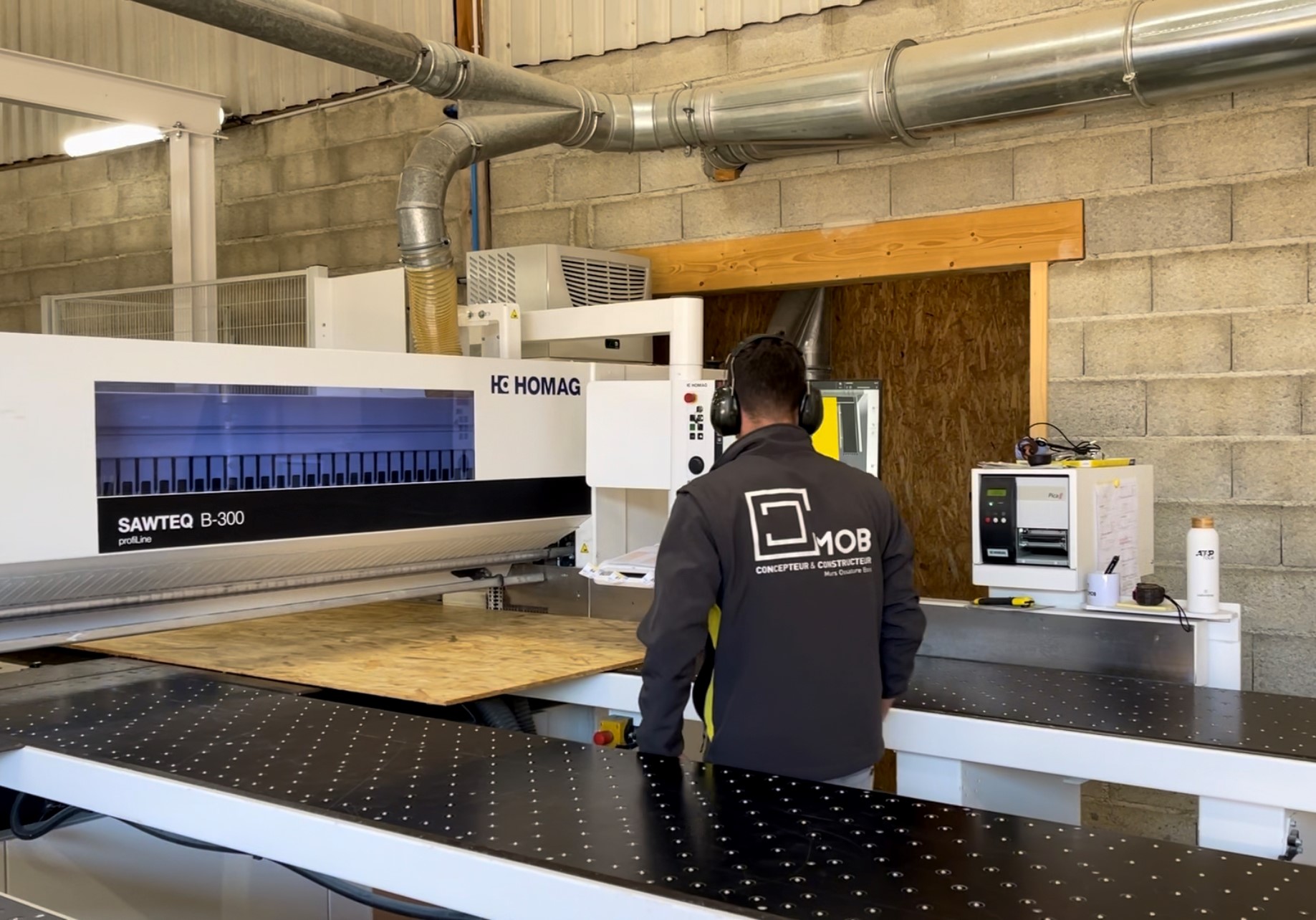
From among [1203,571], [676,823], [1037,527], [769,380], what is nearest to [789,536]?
[769,380]

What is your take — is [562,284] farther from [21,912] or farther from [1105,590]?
[21,912]

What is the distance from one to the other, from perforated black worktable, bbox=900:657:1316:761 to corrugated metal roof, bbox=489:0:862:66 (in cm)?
236

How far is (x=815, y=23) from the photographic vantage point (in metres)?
4.07

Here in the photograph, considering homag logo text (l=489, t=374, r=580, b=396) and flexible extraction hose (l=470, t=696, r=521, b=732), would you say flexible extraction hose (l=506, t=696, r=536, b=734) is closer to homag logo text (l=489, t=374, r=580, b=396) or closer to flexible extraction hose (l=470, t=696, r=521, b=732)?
flexible extraction hose (l=470, t=696, r=521, b=732)

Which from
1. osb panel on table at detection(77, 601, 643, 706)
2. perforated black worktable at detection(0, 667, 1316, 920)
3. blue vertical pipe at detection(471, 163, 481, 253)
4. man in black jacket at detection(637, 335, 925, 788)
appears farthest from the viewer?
blue vertical pipe at detection(471, 163, 481, 253)

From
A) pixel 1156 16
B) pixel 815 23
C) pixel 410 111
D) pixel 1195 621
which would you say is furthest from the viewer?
pixel 410 111

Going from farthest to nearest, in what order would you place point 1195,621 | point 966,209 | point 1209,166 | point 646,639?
point 966,209 → point 1209,166 → point 1195,621 → point 646,639

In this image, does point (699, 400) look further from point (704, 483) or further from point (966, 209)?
point (966, 209)

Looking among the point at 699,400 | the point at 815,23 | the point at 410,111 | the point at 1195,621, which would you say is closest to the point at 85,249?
the point at 410,111

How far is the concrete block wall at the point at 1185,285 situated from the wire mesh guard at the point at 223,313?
1816 millimetres

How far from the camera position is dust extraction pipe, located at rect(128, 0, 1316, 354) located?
2.96m

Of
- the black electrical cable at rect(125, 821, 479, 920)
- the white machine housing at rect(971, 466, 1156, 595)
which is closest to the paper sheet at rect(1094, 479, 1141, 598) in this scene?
the white machine housing at rect(971, 466, 1156, 595)

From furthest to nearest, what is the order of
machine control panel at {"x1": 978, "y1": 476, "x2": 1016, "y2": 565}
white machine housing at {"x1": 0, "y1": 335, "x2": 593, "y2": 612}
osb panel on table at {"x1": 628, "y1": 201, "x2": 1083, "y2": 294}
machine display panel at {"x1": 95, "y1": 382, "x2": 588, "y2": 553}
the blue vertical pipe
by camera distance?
1. the blue vertical pipe
2. osb panel on table at {"x1": 628, "y1": 201, "x2": 1083, "y2": 294}
3. machine control panel at {"x1": 978, "y1": 476, "x2": 1016, "y2": 565}
4. machine display panel at {"x1": 95, "y1": 382, "x2": 588, "y2": 553}
5. white machine housing at {"x1": 0, "y1": 335, "x2": 593, "y2": 612}

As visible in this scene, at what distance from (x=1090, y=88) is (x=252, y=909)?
2.88m
